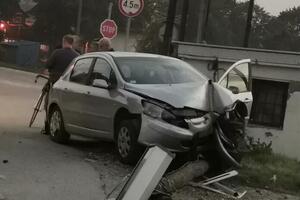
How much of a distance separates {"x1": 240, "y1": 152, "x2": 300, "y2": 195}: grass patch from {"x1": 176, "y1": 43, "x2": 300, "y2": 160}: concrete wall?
237 centimetres

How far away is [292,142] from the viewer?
46.0ft

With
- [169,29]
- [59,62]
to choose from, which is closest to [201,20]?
[169,29]

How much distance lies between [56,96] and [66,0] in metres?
50.1

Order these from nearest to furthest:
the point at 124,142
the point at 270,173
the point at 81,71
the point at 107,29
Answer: the point at 124,142 < the point at 270,173 < the point at 81,71 < the point at 107,29

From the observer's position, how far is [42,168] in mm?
9414

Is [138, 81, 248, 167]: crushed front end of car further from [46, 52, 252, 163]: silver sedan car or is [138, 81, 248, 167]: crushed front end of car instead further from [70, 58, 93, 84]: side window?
[70, 58, 93, 84]: side window

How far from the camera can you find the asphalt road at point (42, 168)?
8.00 m

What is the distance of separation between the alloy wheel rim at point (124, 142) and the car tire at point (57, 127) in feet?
7.58

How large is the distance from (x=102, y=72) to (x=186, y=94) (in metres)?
1.95

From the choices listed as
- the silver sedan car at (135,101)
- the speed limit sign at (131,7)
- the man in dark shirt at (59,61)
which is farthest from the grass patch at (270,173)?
the speed limit sign at (131,7)

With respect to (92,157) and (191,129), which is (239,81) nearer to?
(191,129)

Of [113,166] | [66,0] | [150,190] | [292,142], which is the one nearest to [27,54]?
[66,0]

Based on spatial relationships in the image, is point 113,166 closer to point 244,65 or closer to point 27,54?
point 244,65

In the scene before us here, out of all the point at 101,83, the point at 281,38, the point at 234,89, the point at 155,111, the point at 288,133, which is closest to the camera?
the point at 155,111
